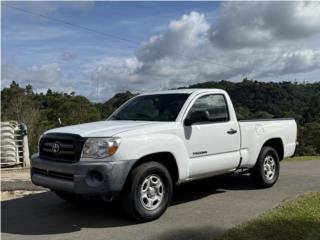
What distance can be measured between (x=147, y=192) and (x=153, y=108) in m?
1.68

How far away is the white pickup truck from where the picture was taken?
20.4 ft

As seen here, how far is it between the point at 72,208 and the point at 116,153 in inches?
71.5

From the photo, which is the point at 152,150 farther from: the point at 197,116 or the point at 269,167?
the point at 269,167

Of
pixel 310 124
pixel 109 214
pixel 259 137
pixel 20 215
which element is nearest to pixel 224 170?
pixel 259 137

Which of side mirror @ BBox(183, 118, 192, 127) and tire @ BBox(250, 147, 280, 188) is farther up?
side mirror @ BBox(183, 118, 192, 127)

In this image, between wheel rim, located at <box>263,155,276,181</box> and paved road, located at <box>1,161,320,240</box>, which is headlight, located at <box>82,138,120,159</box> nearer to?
paved road, located at <box>1,161,320,240</box>

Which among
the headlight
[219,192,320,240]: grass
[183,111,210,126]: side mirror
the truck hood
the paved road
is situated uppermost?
[183,111,210,126]: side mirror

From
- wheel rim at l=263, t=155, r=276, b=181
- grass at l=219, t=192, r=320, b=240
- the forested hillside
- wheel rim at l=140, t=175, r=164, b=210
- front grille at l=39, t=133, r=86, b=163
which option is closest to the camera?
grass at l=219, t=192, r=320, b=240

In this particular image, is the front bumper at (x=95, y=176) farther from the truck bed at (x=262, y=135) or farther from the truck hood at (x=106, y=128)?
the truck bed at (x=262, y=135)

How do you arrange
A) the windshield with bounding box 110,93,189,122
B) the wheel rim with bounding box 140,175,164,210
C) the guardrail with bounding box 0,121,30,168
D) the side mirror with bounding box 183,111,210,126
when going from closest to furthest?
the wheel rim with bounding box 140,175,164,210
the side mirror with bounding box 183,111,210,126
the windshield with bounding box 110,93,189,122
the guardrail with bounding box 0,121,30,168

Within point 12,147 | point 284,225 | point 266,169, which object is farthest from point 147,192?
point 12,147

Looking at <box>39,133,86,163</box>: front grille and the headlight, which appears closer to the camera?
the headlight

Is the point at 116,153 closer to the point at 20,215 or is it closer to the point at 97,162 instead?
the point at 97,162

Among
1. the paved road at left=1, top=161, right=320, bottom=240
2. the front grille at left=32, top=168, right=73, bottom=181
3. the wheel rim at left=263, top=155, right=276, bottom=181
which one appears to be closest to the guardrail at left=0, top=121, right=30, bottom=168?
the paved road at left=1, top=161, right=320, bottom=240
